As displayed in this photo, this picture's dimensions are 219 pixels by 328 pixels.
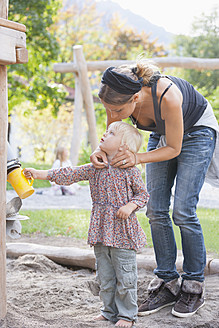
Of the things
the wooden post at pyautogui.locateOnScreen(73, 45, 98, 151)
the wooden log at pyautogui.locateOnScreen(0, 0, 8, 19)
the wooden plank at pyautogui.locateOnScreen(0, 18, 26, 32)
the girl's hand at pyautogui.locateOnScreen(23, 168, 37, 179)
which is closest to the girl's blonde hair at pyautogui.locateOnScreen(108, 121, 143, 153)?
the girl's hand at pyautogui.locateOnScreen(23, 168, 37, 179)

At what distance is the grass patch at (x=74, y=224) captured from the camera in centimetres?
457

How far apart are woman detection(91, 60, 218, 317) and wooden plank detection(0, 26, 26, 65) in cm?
52

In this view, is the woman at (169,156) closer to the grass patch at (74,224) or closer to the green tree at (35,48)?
the grass patch at (74,224)

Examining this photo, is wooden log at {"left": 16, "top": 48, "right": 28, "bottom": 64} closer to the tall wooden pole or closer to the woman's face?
the tall wooden pole

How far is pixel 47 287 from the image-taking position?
3.13 m

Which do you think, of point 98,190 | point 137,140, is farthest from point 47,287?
point 137,140

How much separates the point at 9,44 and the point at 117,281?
1522mm

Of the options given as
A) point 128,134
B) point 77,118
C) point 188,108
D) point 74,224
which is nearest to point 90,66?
point 77,118

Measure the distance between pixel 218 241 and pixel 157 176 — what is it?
1914mm

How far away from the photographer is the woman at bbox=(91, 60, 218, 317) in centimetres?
233

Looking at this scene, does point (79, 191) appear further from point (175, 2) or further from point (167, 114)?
point (175, 2)

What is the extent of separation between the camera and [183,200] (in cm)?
259

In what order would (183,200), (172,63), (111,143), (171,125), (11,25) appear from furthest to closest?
(172,63) < (183,200) < (111,143) < (171,125) < (11,25)

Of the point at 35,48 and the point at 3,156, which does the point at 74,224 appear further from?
the point at 35,48
